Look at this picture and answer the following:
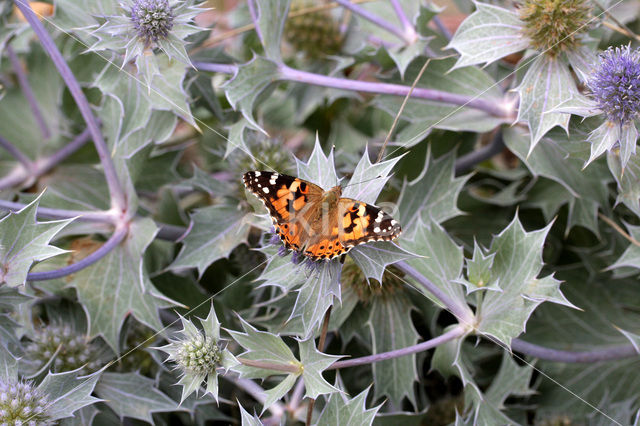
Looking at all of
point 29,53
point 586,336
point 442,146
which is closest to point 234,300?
point 442,146

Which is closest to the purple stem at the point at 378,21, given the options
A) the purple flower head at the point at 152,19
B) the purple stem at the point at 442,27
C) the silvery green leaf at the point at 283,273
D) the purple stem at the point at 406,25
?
the purple stem at the point at 406,25

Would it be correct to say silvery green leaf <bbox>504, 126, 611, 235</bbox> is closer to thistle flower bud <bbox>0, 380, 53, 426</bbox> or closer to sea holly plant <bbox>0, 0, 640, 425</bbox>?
sea holly plant <bbox>0, 0, 640, 425</bbox>

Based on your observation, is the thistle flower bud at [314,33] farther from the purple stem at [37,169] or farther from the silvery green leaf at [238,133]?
the purple stem at [37,169]

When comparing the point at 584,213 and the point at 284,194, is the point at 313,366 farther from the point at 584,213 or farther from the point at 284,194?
the point at 584,213

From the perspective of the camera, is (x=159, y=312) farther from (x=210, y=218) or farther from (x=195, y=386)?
(x=195, y=386)

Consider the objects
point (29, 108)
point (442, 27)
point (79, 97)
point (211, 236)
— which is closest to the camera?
point (79, 97)

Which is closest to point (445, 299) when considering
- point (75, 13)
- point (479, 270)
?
point (479, 270)
